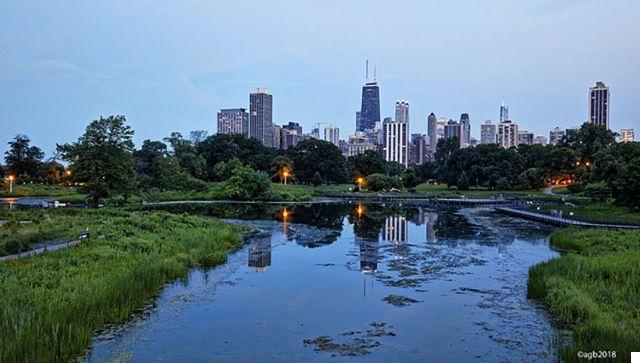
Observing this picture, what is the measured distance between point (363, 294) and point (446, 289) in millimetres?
3101

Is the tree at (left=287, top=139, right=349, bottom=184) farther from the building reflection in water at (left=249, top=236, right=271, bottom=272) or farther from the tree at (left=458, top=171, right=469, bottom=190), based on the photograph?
the building reflection in water at (left=249, top=236, right=271, bottom=272)

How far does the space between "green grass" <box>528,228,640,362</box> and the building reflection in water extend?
10.9 m

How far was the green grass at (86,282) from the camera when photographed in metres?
10.0

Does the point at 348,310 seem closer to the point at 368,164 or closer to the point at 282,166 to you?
the point at 282,166

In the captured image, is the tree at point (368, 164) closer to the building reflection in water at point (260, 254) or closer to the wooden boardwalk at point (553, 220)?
the wooden boardwalk at point (553, 220)

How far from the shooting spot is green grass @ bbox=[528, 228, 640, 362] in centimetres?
1019

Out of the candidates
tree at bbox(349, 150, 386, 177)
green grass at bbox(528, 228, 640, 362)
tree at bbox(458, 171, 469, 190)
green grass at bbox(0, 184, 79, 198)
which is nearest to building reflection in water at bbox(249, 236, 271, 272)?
green grass at bbox(528, 228, 640, 362)

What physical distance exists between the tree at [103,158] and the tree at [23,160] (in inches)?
2085

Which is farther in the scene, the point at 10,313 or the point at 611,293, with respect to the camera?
the point at 611,293

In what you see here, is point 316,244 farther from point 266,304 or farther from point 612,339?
point 612,339

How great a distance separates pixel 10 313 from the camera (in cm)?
1072

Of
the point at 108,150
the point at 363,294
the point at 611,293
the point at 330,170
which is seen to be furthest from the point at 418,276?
the point at 330,170

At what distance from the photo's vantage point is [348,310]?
1450cm

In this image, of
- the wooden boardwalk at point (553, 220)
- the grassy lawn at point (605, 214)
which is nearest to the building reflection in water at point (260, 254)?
the wooden boardwalk at point (553, 220)
